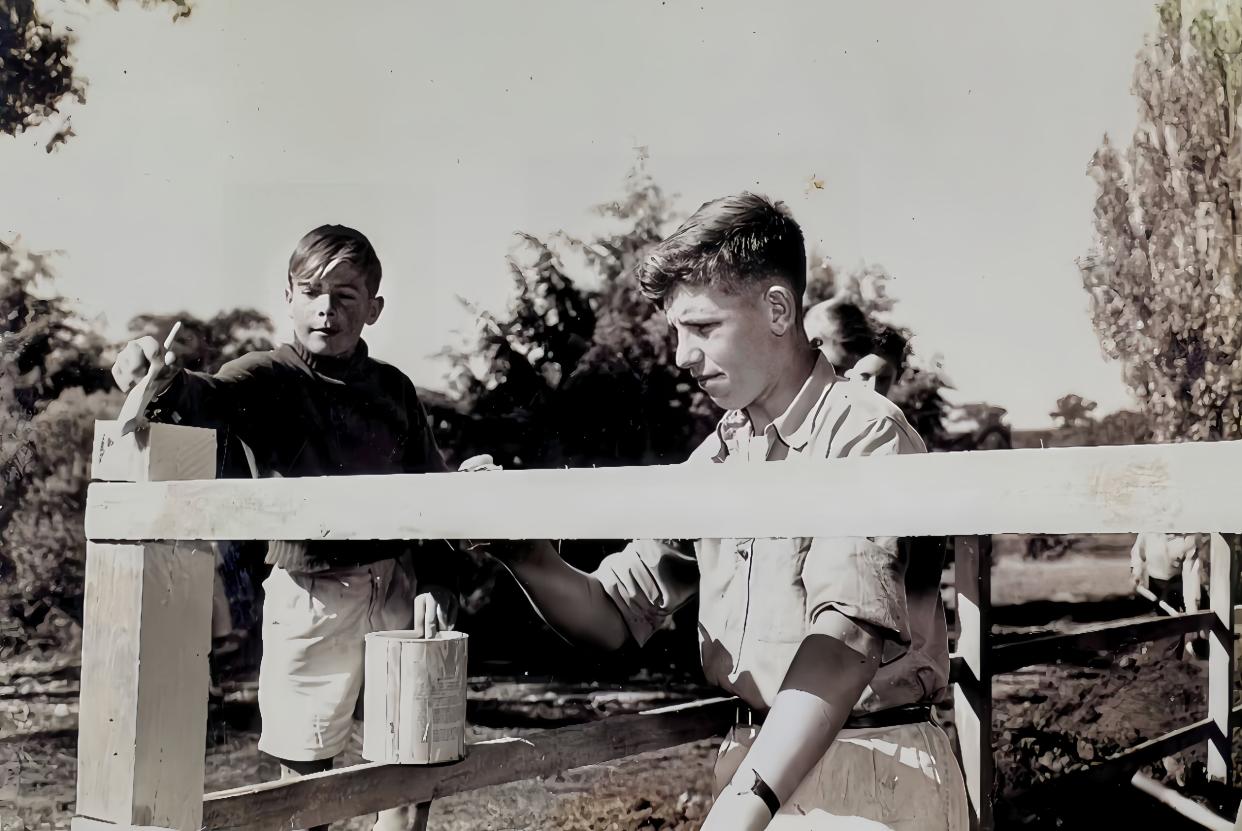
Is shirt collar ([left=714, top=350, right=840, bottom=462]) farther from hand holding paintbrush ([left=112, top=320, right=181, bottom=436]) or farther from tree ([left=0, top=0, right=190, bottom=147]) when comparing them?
tree ([left=0, top=0, right=190, bottom=147])

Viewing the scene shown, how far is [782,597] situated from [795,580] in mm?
31

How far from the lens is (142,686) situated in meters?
1.24

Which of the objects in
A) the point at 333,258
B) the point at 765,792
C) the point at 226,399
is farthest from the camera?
the point at 333,258

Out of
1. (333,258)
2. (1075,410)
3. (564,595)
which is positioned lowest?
(564,595)

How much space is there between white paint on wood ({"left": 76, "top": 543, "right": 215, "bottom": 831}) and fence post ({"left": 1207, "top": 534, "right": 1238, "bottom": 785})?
106 inches

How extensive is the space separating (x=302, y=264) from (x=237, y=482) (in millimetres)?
Result: 1658

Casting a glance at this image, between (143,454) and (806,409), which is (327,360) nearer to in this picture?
(143,454)

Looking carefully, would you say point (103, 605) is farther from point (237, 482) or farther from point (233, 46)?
point (233, 46)

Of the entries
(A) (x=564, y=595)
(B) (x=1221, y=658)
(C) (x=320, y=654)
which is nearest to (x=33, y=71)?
(C) (x=320, y=654)

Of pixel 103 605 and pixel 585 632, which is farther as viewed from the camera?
pixel 585 632

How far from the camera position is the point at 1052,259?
113 inches

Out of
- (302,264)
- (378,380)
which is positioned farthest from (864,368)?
(302,264)

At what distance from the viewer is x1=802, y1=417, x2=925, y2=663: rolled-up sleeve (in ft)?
4.11

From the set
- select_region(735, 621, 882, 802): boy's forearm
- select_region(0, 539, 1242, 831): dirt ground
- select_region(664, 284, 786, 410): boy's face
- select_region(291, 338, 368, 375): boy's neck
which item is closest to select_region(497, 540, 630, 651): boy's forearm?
select_region(664, 284, 786, 410): boy's face
